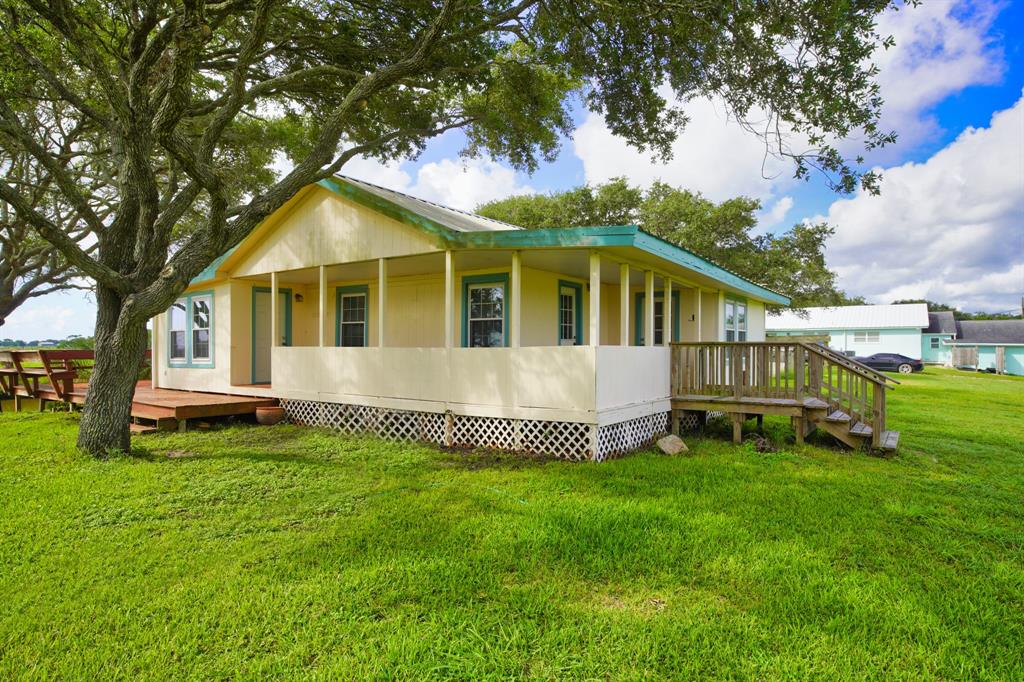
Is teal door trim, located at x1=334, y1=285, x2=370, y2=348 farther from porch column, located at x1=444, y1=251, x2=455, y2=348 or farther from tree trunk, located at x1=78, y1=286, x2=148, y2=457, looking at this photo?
tree trunk, located at x1=78, y1=286, x2=148, y2=457

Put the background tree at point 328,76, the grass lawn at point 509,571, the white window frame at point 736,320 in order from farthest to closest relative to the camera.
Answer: the white window frame at point 736,320 < the background tree at point 328,76 < the grass lawn at point 509,571

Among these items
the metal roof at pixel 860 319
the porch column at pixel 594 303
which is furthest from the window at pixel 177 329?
the metal roof at pixel 860 319

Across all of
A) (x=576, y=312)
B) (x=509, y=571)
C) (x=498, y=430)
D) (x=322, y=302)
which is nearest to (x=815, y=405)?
(x=576, y=312)

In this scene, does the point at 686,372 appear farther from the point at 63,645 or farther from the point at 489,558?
the point at 63,645

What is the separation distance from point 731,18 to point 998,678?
760 centimetres

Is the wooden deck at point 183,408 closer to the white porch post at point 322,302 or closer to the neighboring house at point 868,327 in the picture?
the white porch post at point 322,302

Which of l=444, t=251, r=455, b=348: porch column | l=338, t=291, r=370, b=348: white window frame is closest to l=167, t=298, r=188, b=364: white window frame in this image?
l=338, t=291, r=370, b=348: white window frame

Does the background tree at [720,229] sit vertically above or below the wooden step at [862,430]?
above

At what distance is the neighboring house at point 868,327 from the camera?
35.8 meters

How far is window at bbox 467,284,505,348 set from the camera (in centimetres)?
934

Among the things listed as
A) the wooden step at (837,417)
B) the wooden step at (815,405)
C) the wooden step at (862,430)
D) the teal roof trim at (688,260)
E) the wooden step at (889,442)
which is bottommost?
the wooden step at (889,442)

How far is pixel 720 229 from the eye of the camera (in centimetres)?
2289

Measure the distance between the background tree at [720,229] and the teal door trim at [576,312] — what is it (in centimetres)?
1272

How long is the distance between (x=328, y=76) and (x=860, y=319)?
39750mm
